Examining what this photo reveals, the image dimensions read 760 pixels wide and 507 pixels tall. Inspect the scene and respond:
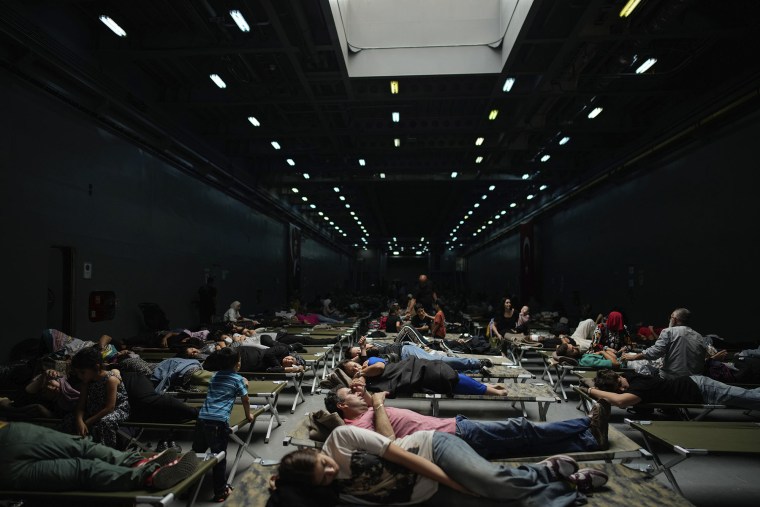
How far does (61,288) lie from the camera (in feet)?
24.2

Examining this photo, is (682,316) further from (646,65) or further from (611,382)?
(646,65)

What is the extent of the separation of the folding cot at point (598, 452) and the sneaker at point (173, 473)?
72cm

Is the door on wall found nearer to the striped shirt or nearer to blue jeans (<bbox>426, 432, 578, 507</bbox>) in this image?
the striped shirt

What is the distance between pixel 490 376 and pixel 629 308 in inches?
332

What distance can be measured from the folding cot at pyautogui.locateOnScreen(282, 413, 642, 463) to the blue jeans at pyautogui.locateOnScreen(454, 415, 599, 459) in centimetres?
7

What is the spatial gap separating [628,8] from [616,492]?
20.6ft

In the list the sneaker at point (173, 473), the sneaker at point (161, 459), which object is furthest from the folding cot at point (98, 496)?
the sneaker at point (161, 459)

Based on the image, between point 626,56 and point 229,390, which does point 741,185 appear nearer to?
point 626,56

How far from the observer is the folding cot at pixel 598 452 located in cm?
322

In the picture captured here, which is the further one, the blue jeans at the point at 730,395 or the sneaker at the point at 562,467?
the blue jeans at the point at 730,395

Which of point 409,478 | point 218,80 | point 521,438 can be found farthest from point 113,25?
point 521,438

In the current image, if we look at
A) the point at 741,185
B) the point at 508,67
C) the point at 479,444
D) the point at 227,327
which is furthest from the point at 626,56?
the point at 227,327

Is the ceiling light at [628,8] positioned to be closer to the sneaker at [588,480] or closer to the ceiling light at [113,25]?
the sneaker at [588,480]

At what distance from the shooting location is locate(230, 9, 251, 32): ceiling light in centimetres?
625
